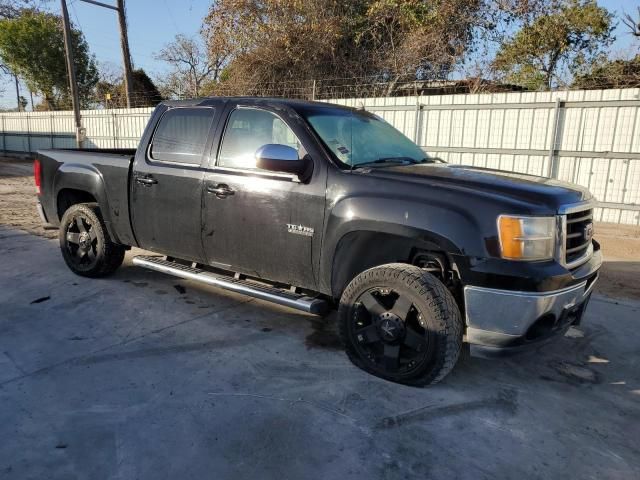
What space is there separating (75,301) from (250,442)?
2.96 metres

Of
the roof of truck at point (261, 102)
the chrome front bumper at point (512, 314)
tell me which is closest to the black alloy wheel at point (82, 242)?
the roof of truck at point (261, 102)

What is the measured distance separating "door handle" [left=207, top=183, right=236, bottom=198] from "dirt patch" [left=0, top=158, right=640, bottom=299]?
4334mm

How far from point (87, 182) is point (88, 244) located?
67 cm

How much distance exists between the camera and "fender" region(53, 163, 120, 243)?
5121 mm

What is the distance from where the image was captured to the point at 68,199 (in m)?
5.74

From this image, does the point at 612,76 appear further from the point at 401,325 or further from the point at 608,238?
the point at 401,325

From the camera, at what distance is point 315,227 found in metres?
3.68

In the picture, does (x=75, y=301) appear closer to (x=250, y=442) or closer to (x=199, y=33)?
(x=250, y=442)

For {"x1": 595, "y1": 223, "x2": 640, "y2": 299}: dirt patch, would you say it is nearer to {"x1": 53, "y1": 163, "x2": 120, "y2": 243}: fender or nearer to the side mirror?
the side mirror

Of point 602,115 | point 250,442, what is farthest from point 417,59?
point 250,442

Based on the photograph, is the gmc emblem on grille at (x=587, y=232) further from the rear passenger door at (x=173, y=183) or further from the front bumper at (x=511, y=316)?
the rear passenger door at (x=173, y=183)

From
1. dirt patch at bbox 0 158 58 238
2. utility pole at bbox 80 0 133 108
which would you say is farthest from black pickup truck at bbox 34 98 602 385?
utility pole at bbox 80 0 133 108

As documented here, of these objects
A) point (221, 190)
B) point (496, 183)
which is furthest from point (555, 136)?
point (221, 190)

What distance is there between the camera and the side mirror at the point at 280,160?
362 centimetres
